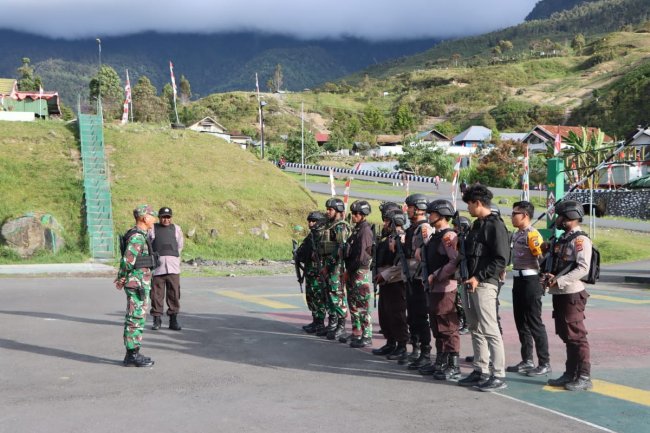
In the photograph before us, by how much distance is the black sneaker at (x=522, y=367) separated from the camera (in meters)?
8.01

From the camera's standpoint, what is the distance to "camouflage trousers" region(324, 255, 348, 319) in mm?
10086

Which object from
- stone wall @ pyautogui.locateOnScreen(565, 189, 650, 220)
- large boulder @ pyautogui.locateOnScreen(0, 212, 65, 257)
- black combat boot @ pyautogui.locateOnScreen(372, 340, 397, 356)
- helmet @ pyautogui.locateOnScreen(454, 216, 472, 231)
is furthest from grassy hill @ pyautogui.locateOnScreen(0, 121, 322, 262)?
stone wall @ pyautogui.locateOnScreen(565, 189, 650, 220)

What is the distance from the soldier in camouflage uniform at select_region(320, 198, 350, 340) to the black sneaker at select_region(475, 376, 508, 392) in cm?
323

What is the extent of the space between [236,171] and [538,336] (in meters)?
23.1

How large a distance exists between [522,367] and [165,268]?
5886 mm

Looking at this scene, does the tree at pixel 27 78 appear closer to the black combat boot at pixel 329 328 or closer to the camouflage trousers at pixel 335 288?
the black combat boot at pixel 329 328

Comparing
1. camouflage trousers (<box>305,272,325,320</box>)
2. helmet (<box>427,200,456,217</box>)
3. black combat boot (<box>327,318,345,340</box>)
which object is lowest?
black combat boot (<box>327,318,345,340</box>)

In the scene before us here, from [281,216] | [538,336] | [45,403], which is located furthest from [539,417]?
[281,216]

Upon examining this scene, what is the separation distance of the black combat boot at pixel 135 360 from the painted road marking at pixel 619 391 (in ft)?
14.8

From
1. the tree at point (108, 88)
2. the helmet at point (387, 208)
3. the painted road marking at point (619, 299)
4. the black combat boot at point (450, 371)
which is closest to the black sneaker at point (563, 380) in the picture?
the black combat boot at point (450, 371)

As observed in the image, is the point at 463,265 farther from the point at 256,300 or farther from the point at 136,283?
the point at 256,300

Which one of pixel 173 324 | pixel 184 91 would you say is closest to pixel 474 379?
pixel 173 324

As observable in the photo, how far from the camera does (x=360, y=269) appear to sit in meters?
9.30

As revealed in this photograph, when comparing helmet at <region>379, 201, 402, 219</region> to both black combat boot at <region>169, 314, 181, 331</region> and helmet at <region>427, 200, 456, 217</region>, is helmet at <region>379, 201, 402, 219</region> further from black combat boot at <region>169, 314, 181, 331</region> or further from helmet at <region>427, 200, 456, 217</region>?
black combat boot at <region>169, 314, 181, 331</region>
